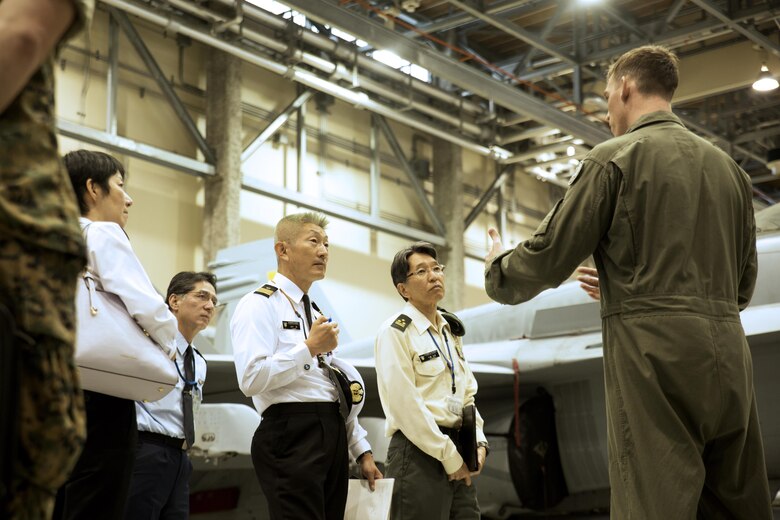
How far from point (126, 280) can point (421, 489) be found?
1713 mm

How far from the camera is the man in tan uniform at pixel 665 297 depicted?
2.59 m

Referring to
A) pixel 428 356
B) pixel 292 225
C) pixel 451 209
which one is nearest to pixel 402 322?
pixel 428 356

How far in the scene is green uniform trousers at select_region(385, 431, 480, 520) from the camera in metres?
3.89

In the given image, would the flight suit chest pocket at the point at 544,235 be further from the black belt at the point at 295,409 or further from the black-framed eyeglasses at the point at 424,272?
the black-framed eyeglasses at the point at 424,272

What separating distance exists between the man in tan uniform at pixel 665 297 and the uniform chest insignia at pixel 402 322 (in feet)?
4.22

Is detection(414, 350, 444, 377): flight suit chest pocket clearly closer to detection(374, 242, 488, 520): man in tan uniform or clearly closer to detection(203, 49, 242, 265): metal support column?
detection(374, 242, 488, 520): man in tan uniform

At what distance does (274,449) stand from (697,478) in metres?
1.68

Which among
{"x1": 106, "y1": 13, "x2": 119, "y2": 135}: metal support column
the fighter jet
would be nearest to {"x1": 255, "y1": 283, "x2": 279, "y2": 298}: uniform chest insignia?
the fighter jet

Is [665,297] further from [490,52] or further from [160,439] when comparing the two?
[490,52]

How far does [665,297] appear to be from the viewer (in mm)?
2650

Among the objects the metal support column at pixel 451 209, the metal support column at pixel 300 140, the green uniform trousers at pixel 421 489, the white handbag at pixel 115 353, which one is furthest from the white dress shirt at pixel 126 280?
the metal support column at pixel 451 209

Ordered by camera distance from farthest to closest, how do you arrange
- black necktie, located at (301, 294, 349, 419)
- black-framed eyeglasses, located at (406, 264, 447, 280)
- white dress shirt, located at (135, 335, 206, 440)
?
black-framed eyeglasses, located at (406, 264, 447, 280)
white dress shirt, located at (135, 335, 206, 440)
black necktie, located at (301, 294, 349, 419)

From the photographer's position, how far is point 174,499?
13.2ft

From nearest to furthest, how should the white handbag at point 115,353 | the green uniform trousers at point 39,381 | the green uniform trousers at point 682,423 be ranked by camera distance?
1. the green uniform trousers at point 39,381
2. the green uniform trousers at point 682,423
3. the white handbag at point 115,353
